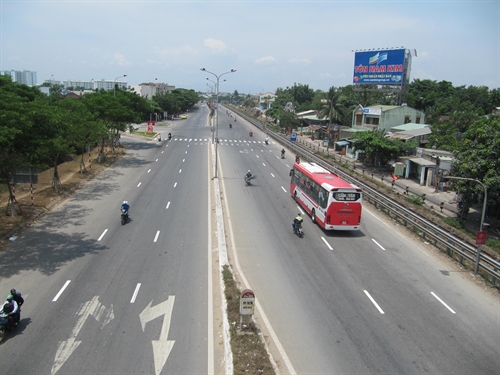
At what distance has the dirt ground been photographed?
20891 mm

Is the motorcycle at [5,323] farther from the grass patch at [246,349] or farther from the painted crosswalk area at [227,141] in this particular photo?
the painted crosswalk area at [227,141]

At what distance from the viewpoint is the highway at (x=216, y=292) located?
425 inches

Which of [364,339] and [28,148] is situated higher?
[28,148]

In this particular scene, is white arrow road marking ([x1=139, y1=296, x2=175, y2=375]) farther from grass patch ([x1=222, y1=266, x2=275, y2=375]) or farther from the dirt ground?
the dirt ground

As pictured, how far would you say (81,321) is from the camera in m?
12.1

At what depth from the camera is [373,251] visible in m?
19.8

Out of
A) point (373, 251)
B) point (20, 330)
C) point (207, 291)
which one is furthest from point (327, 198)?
point (20, 330)

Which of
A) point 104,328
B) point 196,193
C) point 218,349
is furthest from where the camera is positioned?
point 196,193

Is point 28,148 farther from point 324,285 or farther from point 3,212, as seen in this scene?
point 324,285

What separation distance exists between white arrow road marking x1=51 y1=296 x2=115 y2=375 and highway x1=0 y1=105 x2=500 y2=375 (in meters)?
0.05

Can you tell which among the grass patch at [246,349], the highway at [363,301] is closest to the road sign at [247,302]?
the grass patch at [246,349]

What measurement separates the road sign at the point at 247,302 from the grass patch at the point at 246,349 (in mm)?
632

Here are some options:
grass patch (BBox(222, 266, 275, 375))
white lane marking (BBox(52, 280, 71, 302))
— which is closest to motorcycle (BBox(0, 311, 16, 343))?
white lane marking (BBox(52, 280, 71, 302))

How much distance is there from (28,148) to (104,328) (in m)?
12.1
